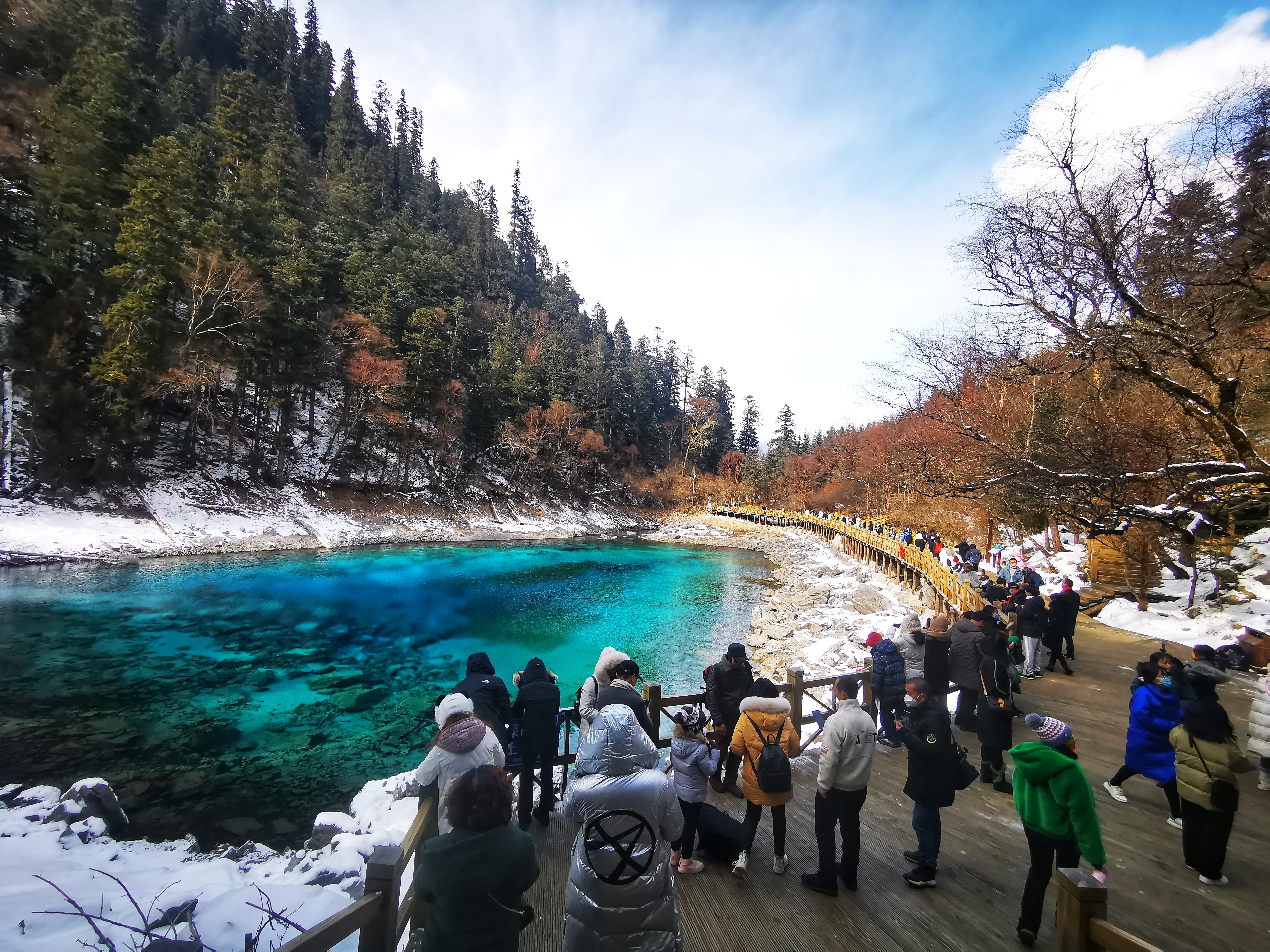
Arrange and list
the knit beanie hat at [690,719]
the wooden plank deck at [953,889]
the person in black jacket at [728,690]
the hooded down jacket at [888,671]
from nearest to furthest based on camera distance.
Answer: the wooden plank deck at [953,889], the knit beanie hat at [690,719], the person in black jacket at [728,690], the hooded down jacket at [888,671]

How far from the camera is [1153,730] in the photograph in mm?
4484

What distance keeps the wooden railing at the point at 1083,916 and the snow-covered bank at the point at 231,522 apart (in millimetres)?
26876

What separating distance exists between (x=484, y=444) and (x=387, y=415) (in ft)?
32.2

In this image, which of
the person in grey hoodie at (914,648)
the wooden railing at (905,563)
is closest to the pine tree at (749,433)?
the wooden railing at (905,563)

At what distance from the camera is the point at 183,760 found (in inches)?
294

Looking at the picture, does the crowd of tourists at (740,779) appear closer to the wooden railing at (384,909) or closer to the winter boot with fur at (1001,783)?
the winter boot with fur at (1001,783)

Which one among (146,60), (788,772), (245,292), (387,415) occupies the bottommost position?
(788,772)

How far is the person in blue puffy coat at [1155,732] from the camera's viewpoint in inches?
171

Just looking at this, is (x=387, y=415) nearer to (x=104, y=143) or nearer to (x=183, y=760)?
(x=104, y=143)

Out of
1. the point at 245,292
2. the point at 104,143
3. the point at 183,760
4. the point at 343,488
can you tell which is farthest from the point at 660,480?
the point at 183,760

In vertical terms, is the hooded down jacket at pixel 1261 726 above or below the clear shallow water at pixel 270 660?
above

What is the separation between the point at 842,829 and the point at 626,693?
6.18 feet

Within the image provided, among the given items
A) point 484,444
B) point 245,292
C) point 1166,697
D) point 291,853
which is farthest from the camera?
point 484,444

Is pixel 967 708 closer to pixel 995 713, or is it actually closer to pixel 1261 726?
pixel 995 713
